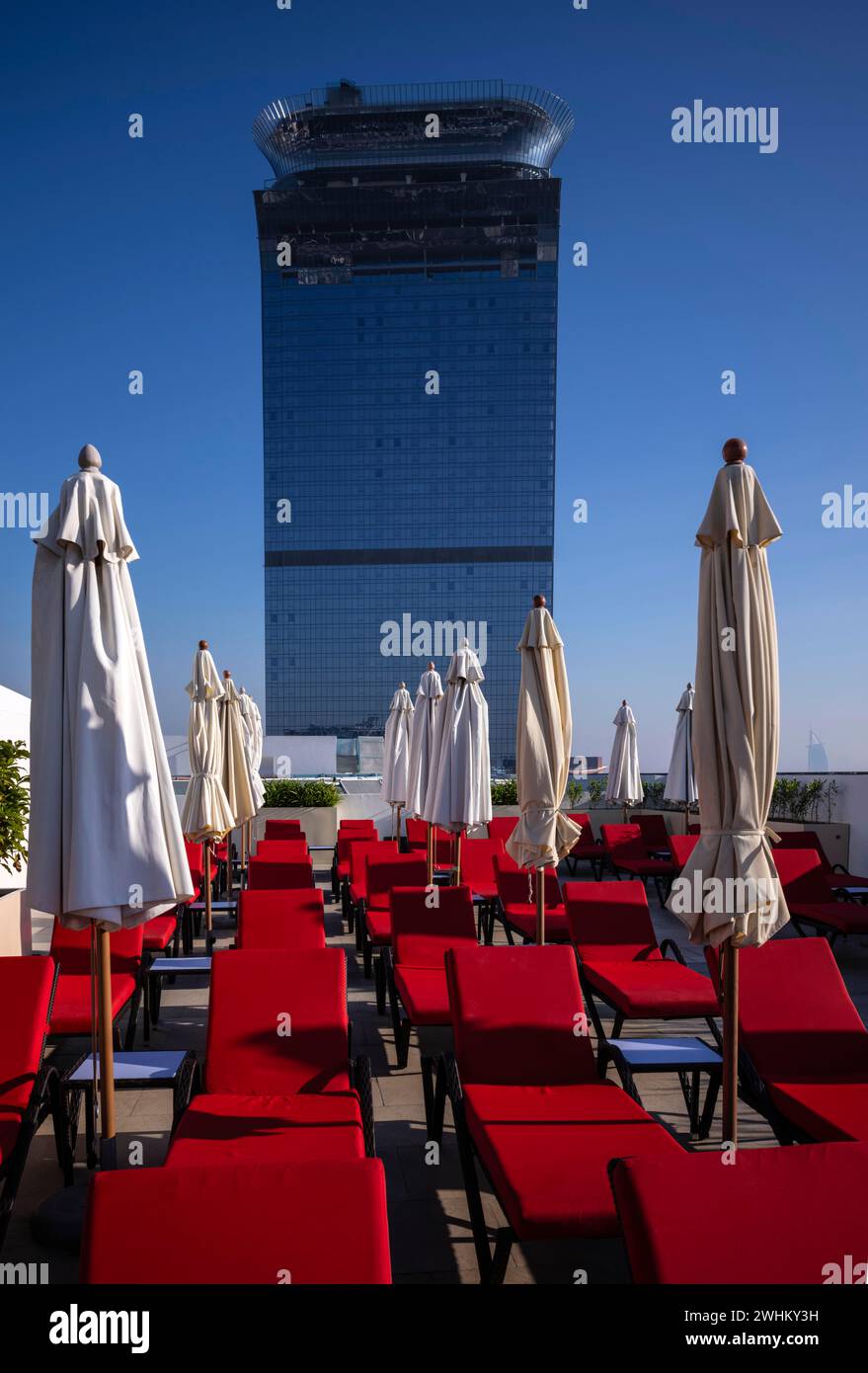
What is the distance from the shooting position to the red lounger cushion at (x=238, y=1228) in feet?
6.05

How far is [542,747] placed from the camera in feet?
19.4

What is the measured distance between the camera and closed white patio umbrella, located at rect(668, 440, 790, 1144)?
3.38 metres

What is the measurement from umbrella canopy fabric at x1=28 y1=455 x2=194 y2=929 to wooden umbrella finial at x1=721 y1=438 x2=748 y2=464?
2.38 metres

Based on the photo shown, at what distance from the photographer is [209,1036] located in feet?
13.6

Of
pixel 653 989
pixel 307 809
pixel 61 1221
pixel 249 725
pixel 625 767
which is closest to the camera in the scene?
pixel 61 1221

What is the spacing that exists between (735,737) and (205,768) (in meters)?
6.13

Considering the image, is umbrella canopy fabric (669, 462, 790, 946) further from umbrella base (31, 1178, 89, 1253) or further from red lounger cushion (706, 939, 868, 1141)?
umbrella base (31, 1178, 89, 1253)

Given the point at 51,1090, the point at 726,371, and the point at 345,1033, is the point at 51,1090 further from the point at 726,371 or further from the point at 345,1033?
the point at 726,371

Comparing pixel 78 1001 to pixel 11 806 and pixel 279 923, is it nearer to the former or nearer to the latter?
pixel 279 923

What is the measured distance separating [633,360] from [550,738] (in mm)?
56160

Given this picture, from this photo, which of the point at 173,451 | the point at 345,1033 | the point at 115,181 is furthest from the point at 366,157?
the point at 345,1033

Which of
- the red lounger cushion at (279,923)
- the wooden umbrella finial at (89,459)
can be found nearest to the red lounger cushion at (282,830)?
the red lounger cushion at (279,923)

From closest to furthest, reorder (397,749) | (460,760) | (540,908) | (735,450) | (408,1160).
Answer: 1. (735,450)
2. (408,1160)
3. (540,908)
4. (460,760)
5. (397,749)

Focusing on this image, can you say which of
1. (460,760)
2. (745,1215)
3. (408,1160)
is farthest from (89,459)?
(460,760)
